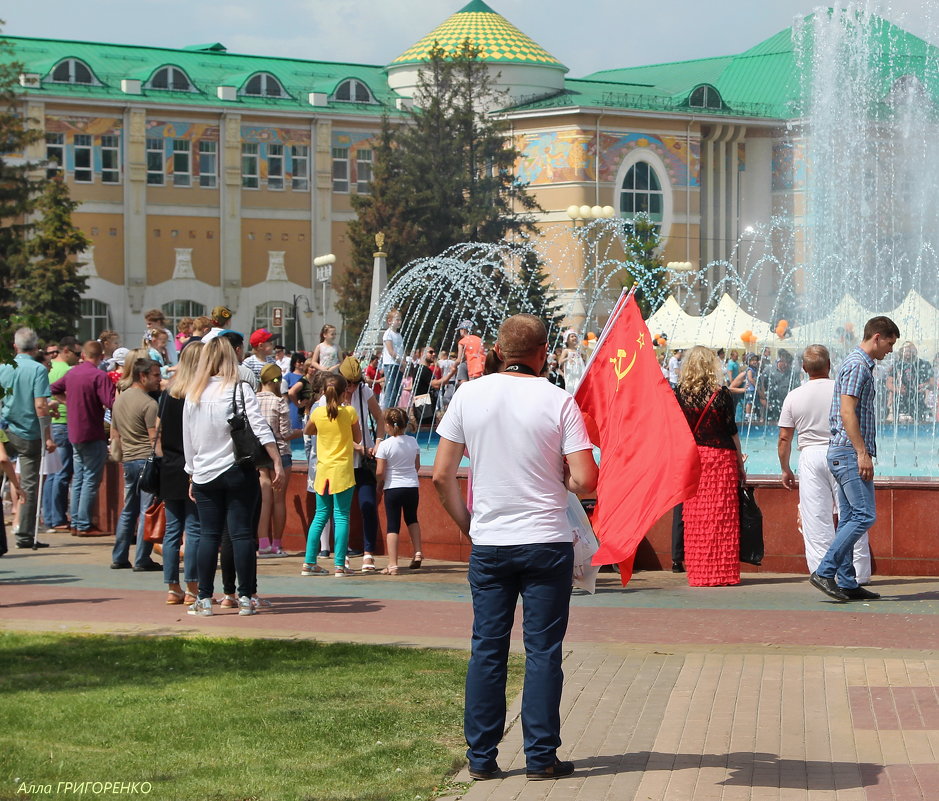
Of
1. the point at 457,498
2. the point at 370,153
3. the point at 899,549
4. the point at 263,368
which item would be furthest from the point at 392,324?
the point at 370,153

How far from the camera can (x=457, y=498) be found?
6.40 m

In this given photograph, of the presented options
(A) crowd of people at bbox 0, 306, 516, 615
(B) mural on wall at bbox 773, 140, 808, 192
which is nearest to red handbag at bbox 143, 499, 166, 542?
(A) crowd of people at bbox 0, 306, 516, 615

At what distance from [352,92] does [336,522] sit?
60.1 m

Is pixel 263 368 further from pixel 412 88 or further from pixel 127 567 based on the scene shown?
pixel 412 88

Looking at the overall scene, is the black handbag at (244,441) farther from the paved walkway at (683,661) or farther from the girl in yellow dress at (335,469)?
the girl in yellow dress at (335,469)

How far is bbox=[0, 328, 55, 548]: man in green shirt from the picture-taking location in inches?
560

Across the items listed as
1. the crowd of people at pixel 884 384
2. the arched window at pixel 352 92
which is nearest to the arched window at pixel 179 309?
the arched window at pixel 352 92

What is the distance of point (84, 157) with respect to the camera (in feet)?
216

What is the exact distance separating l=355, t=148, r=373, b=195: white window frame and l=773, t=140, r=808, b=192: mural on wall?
1810 centimetres

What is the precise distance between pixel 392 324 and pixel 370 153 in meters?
48.2

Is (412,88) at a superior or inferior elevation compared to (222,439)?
superior

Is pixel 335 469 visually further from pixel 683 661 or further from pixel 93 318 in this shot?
pixel 93 318

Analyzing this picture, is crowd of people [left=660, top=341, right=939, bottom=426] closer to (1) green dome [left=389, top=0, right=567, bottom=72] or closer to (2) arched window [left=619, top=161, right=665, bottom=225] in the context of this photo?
(2) arched window [left=619, top=161, right=665, bottom=225]

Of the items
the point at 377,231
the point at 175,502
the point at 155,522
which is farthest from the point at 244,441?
Result: the point at 377,231
